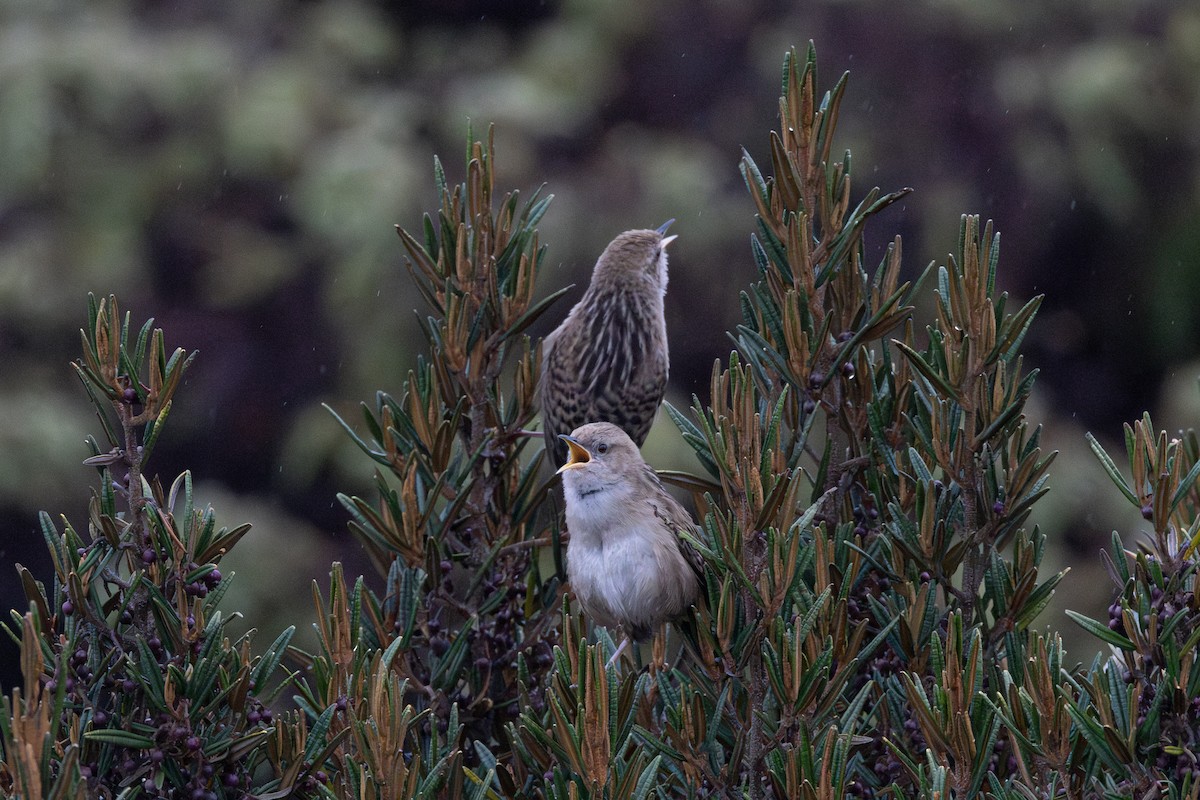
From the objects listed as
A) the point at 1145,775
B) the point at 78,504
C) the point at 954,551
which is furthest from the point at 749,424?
the point at 78,504

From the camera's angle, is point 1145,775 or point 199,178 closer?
point 1145,775

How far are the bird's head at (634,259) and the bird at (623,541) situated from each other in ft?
3.86

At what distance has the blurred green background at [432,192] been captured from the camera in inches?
240

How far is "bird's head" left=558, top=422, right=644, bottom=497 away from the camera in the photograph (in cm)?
217

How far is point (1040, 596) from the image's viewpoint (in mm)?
1688

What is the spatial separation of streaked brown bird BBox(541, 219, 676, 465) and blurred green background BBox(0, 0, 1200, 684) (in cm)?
259

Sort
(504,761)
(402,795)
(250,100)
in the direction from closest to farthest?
1. (402,795)
2. (504,761)
3. (250,100)

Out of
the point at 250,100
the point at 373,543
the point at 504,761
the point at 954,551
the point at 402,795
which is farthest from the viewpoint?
the point at 250,100

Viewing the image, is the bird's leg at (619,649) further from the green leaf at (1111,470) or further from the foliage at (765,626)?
the green leaf at (1111,470)

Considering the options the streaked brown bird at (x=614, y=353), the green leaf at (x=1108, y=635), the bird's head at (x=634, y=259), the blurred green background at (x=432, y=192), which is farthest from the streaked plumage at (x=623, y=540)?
the blurred green background at (x=432, y=192)

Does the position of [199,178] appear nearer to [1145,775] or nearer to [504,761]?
[504,761]

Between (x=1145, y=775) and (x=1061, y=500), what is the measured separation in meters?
4.74

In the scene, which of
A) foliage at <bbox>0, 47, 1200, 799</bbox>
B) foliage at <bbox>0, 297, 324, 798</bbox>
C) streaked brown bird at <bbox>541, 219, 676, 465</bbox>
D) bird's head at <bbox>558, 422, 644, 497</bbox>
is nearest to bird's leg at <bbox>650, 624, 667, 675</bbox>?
foliage at <bbox>0, 47, 1200, 799</bbox>

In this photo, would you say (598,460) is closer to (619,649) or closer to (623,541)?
(623,541)
